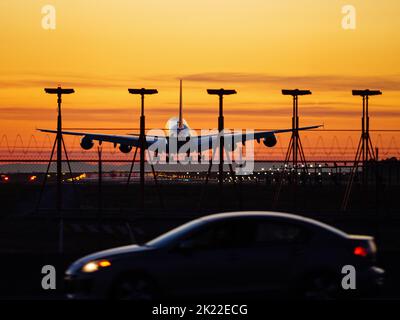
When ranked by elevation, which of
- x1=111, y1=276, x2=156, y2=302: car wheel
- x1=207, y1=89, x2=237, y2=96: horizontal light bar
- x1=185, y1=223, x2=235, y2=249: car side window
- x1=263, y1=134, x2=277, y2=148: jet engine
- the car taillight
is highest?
x1=207, y1=89, x2=237, y2=96: horizontal light bar

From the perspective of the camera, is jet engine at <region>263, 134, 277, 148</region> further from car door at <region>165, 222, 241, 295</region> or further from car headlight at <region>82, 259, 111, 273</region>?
car headlight at <region>82, 259, 111, 273</region>

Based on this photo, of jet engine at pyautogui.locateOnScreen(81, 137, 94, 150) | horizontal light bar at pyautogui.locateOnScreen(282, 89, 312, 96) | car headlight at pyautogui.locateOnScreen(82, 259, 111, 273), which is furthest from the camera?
jet engine at pyautogui.locateOnScreen(81, 137, 94, 150)

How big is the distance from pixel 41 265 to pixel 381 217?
1522 centimetres

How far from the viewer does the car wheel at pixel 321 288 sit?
16.1 m

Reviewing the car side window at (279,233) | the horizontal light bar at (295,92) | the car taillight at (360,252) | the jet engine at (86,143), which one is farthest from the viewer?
the jet engine at (86,143)

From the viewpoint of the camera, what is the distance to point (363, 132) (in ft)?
125

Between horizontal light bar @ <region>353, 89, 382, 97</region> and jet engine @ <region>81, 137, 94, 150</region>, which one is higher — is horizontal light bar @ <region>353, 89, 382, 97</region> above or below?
above

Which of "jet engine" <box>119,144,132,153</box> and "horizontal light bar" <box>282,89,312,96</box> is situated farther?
"jet engine" <box>119,144,132,153</box>

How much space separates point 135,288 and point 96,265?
668mm

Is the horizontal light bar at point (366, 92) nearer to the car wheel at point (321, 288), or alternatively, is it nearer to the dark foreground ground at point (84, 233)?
the dark foreground ground at point (84, 233)

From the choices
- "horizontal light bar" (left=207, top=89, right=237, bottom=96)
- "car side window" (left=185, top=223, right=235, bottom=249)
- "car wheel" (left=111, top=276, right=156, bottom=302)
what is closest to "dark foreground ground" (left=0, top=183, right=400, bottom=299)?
"car wheel" (left=111, top=276, right=156, bottom=302)

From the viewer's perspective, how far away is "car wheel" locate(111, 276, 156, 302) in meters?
16.0

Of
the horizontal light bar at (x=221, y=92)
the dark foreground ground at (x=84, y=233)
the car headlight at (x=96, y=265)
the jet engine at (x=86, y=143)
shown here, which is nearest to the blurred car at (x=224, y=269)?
the car headlight at (x=96, y=265)
